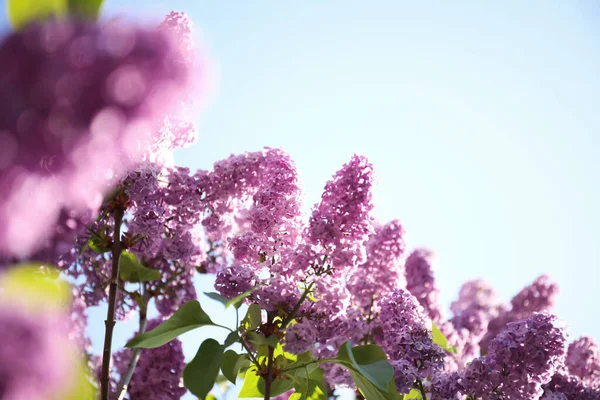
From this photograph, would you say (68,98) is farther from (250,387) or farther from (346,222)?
(250,387)

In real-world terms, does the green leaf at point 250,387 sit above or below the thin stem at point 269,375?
above

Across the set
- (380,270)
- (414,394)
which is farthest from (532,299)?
(414,394)

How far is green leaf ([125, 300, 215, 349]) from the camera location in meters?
1.37

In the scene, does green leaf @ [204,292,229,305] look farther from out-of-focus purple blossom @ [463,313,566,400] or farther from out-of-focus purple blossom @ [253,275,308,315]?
out-of-focus purple blossom @ [463,313,566,400]

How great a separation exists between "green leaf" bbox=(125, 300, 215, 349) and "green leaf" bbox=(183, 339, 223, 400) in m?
0.08

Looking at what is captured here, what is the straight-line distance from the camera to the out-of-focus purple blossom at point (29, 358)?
359 millimetres

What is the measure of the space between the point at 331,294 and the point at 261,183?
46cm

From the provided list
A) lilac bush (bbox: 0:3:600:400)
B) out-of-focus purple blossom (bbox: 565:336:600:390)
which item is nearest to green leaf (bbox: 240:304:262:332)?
lilac bush (bbox: 0:3:600:400)

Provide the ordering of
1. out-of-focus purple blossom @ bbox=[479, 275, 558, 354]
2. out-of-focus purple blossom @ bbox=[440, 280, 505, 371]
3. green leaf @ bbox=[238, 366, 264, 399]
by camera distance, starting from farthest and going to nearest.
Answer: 1. out-of-focus purple blossom @ bbox=[479, 275, 558, 354]
2. out-of-focus purple blossom @ bbox=[440, 280, 505, 371]
3. green leaf @ bbox=[238, 366, 264, 399]

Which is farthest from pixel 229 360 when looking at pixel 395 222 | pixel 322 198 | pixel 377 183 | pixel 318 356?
pixel 395 222

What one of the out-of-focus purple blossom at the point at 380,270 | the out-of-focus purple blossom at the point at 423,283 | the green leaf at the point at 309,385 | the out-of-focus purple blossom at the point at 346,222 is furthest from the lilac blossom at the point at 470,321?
the out-of-focus purple blossom at the point at 346,222

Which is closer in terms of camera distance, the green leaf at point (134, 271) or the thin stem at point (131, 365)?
the thin stem at point (131, 365)

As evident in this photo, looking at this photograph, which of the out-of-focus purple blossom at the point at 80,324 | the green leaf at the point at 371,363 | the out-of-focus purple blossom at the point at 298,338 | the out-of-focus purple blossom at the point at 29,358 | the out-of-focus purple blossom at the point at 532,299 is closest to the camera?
the out-of-focus purple blossom at the point at 29,358

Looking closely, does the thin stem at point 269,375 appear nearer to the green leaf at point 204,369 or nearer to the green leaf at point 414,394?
the green leaf at point 204,369
